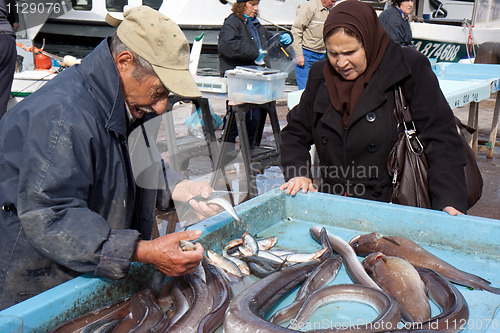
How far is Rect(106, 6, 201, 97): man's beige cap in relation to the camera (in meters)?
2.16

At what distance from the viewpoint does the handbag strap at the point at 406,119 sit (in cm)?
308

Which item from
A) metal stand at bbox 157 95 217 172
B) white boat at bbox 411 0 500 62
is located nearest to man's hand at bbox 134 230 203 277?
metal stand at bbox 157 95 217 172

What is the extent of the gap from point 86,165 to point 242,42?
5707mm

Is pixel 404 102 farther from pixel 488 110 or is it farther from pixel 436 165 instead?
pixel 488 110

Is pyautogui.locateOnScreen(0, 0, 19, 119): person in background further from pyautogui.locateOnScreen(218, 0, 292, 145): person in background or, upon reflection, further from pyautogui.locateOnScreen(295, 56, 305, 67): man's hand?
pyautogui.locateOnScreen(295, 56, 305, 67): man's hand

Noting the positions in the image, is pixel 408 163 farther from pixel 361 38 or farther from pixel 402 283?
pixel 402 283

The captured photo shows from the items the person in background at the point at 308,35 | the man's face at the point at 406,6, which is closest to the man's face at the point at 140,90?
the person in background at the point at 308,35

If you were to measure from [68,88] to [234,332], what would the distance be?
1170 millimetres

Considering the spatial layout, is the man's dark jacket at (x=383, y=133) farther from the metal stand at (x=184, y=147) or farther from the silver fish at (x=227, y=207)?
the metal stand at (x=184, y=147)

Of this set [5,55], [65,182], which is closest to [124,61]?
[65,182]

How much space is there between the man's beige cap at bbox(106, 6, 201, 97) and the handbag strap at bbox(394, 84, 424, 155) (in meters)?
1.39

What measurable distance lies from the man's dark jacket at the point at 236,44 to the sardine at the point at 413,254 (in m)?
5.16

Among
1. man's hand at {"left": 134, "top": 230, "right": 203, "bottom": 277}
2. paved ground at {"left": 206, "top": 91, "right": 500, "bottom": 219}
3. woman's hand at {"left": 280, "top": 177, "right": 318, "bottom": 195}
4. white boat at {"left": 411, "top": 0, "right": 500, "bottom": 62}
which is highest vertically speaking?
man's hand at {"left": 134, "top": 230, "right": 203, "bottom": 277}

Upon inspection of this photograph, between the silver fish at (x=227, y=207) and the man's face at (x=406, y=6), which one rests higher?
the man's face at (x=406, y=6)
